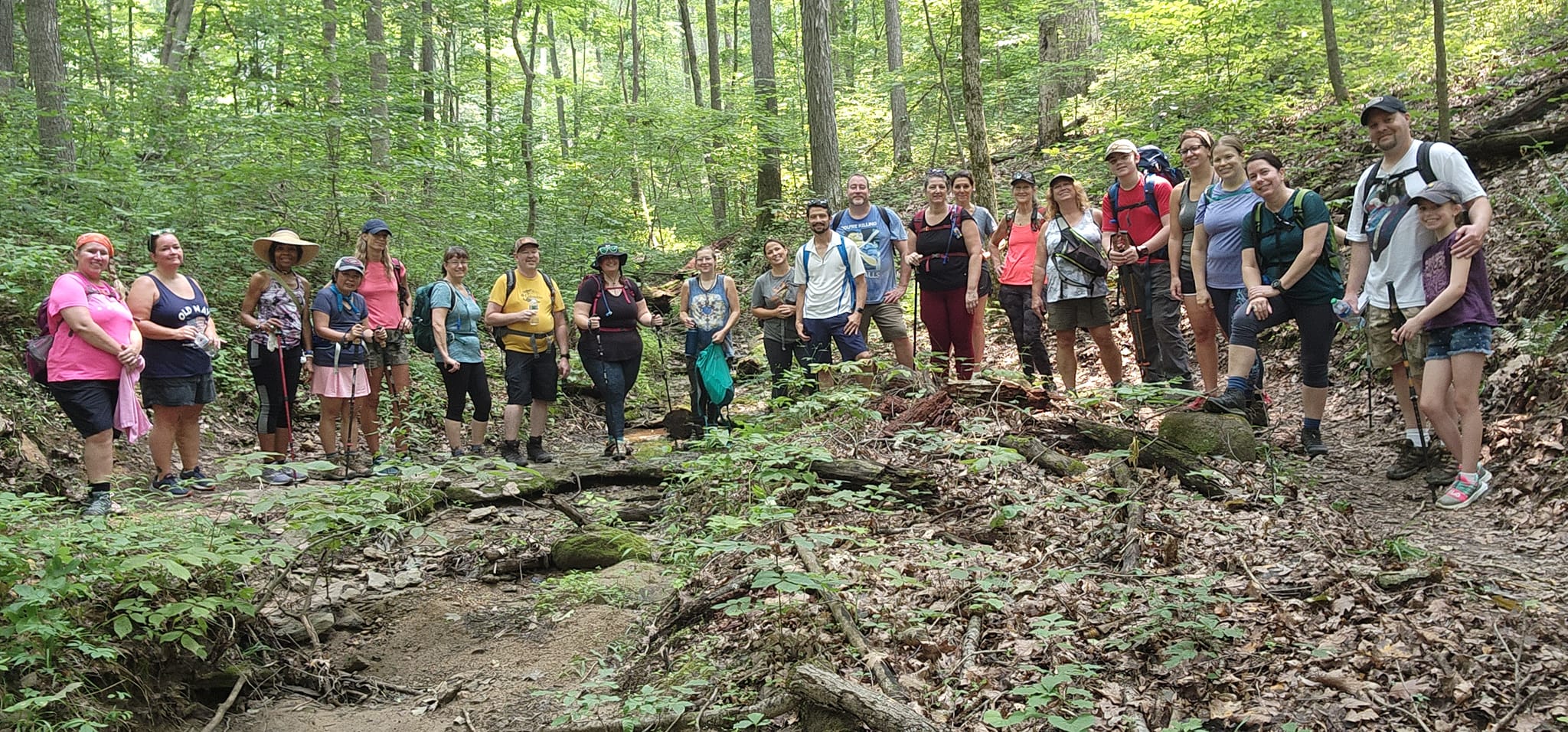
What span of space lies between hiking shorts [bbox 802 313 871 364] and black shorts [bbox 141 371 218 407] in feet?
15.6

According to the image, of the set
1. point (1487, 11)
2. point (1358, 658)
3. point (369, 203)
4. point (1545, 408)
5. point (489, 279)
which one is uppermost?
point (1487, 11)

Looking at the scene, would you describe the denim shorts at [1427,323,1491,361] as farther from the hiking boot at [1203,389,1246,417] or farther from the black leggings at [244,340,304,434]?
the black leggings at [244,340,304,434]

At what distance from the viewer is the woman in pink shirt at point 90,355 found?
5.93m

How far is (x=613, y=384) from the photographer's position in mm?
8594

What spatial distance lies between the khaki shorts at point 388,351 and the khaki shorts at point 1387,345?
7.56 m

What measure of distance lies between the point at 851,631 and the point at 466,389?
5741 mm

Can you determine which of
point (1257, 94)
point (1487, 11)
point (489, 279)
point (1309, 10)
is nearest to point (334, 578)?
point (489, 279)

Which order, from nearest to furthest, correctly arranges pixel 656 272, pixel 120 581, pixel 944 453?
pixel 120 581 → pixel 944 453 → pixel 656 272

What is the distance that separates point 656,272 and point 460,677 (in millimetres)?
13744

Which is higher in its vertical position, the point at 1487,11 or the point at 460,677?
the point at 1487,11

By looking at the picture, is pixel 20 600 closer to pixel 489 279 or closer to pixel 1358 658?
pixel 1358 658

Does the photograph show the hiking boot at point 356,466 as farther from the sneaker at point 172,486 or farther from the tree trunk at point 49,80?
the tree trunk at point 49,80

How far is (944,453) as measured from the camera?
6.00 m

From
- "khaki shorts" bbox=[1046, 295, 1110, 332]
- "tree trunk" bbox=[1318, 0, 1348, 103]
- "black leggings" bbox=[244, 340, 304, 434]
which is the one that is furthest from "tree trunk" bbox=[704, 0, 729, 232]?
"khaki shorts" bbox=[1046, 295, 1110, 332]
